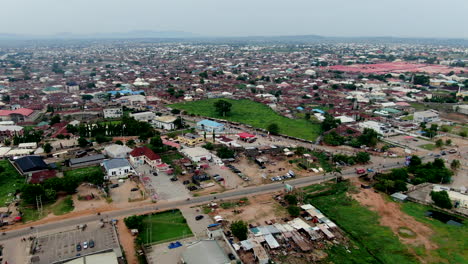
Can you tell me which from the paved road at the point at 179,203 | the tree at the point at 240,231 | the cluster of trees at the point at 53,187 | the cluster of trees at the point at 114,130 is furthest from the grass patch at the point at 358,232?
the cluster of trees at the point at 114,130

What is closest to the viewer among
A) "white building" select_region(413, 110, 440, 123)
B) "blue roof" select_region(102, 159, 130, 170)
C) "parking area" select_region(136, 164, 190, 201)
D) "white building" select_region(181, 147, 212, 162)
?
"parking area" select_region(136, 164, 190, 201)

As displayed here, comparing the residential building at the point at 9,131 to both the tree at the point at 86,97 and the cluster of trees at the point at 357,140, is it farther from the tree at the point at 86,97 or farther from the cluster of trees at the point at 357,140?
the cluster of trees at the point at 357,140

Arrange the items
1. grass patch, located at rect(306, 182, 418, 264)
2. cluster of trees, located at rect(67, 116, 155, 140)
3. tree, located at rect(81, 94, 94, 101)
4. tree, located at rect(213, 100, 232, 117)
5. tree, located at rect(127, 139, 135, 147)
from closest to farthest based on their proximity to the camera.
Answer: grass patch, located at rect(306, 182, 418, 264) → tree, located at rect(127, 139, 135, 147) → cluster of trees, located at rect(67, 116, 155, 140) → tree, located at rect(213, 100, 232, 117) → tree, located at rect(81, 94, 94, 101)

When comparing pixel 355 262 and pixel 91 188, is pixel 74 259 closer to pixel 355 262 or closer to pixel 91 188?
pixel 91 188

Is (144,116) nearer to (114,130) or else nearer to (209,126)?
(114,130)

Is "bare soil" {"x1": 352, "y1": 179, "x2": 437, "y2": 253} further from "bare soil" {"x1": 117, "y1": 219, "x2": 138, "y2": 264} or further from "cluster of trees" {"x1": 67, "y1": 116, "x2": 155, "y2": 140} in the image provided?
"cluster of trees" {"x1": 67, "y1": 116, "x2": 155, "y2": 140}

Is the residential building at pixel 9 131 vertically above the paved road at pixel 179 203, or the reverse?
the residential building at pixel 9 131

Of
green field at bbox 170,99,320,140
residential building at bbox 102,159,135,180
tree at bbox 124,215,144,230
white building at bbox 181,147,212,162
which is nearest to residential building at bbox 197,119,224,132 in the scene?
green field at bbox 170,99,320,140
